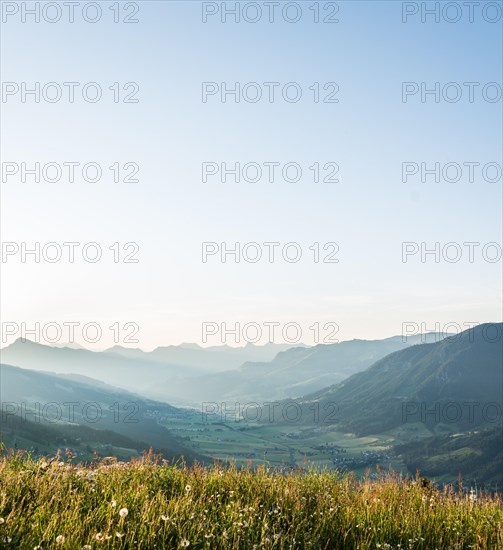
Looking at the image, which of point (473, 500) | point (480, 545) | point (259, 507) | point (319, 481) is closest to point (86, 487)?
point (259, 507)

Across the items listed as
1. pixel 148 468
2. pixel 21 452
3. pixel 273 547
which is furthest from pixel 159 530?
pixel 21 452

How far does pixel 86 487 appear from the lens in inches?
359

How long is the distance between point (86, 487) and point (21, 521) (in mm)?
2168

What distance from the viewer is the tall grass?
7016 mm

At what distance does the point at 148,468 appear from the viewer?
11.1 metres

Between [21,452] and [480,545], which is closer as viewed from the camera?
[480,545]

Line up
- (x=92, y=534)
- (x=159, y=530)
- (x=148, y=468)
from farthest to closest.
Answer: (x=148, y=468)
(x=159, y=530)
(x=92, y=534)

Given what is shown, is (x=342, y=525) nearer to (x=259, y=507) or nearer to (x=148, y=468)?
(x=259, y=507)

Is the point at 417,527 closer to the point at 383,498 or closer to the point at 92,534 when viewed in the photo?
the point at 383,498

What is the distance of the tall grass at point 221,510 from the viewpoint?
23.0ft

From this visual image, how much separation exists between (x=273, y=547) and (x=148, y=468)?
15.0 feet

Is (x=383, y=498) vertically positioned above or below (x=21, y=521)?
below

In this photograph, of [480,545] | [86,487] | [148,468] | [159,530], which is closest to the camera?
[159,530]

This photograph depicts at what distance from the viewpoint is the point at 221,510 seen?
28.9ft
